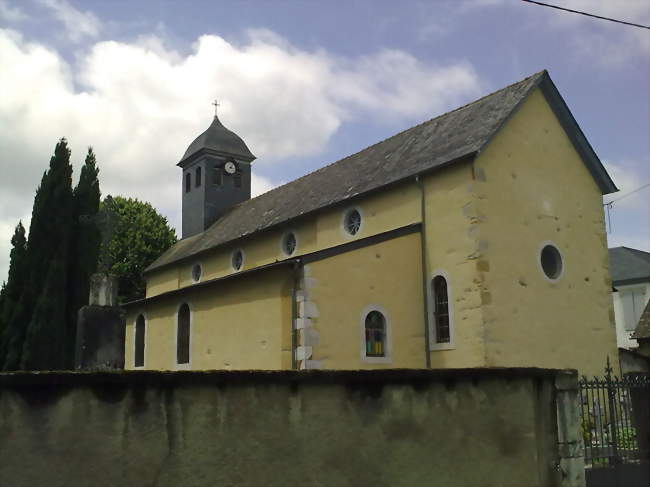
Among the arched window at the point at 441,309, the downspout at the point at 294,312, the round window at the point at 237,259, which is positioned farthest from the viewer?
the round window at the point at 237,259

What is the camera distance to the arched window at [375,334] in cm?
1438

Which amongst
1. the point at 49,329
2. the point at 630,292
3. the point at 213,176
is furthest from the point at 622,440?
the point at 630,292

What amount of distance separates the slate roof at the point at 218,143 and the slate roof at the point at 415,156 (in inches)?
301

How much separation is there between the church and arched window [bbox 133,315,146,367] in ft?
9.33

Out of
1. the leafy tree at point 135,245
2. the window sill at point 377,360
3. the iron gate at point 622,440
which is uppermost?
the leafy tree at point 135,245

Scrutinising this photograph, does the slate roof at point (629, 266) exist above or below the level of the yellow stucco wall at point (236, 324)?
above

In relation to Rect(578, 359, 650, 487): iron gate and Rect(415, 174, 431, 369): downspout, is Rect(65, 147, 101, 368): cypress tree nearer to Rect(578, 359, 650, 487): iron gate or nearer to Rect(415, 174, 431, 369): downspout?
Rect(415, 174, 431, 369): downspout

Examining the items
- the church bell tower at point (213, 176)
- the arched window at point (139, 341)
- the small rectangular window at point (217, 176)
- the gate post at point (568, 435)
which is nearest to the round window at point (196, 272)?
the arched window at point (139, 341)

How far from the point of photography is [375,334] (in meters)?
14.5

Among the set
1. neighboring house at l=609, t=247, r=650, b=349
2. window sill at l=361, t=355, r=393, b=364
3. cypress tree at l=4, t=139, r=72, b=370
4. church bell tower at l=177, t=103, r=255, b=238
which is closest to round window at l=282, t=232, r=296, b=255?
window sill at l=361, t=355, r=393, b=364

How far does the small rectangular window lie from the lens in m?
30.0

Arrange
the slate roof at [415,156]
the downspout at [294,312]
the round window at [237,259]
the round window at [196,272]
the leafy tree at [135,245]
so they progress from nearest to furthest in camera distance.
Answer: the downspout at [294,312] → the slate roof at [415,156] → the round window at [237,259] → the round window at [196,272] → the leafy tree at [135,245]

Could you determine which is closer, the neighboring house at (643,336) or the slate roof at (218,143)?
the neighboring house at (643,336)

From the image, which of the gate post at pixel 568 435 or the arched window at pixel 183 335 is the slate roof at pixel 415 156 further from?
the gate post at pixel 568 435
